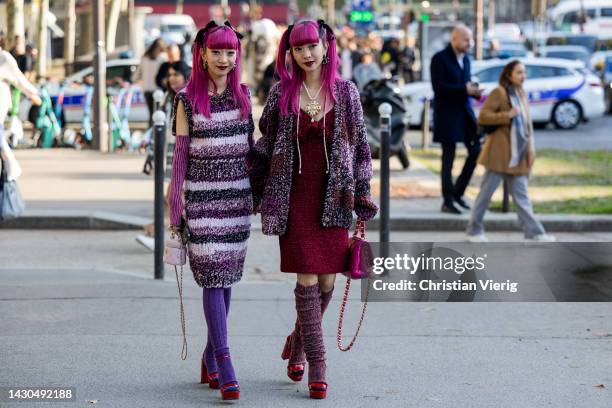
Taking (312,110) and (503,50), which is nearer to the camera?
(312,110)

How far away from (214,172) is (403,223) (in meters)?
6.70

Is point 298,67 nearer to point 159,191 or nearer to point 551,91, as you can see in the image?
point 159,191

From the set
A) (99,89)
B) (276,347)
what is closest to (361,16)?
(99,89)

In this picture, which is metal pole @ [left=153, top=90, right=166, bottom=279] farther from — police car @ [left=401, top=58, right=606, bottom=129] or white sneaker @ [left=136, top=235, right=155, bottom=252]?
police car @ [left=401, top=58, right=606, bottom=129]

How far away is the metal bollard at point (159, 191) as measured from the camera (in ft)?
31.6

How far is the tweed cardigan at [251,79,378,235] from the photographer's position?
6.29 meters

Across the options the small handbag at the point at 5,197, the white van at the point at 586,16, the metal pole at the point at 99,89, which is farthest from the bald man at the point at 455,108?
the white van at the point at 586,16

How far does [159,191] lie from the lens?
966 cm

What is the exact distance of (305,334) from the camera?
638cm

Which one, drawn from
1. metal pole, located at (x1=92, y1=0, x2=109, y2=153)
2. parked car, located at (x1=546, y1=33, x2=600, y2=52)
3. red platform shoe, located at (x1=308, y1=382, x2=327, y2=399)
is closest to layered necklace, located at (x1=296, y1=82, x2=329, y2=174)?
red platform shoe, located at (x1=308, y1=382, x2=327, y2=399)

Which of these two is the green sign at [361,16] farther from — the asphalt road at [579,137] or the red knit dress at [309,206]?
the red knit dress at [309,206]

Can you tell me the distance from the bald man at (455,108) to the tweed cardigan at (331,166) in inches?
284

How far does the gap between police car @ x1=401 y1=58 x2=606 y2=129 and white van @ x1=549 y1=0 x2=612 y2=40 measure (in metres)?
32.5

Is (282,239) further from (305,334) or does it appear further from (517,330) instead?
(517,330)
